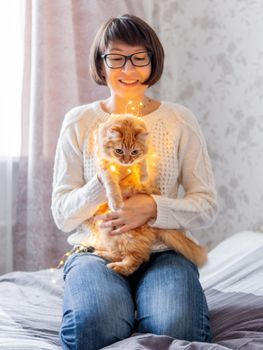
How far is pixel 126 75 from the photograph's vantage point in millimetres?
1477

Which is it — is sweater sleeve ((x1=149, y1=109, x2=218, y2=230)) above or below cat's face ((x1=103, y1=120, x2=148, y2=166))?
below

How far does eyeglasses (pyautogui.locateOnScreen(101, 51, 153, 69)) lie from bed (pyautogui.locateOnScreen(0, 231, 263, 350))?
713 millimetres

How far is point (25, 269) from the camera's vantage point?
87.4 inches

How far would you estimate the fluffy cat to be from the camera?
1.28 m

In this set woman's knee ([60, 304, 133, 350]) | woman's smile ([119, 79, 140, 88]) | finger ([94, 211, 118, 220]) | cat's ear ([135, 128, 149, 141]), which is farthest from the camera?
woman's smile ([119, 79, 140, 88])

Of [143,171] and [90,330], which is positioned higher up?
[143,171]

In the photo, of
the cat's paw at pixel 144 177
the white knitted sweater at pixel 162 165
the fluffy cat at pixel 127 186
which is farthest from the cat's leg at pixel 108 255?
the cat's paw at pixel 144 177

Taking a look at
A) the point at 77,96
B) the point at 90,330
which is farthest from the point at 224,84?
the point at 90,330

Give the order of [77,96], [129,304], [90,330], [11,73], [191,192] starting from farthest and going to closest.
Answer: [77,96], [11,73], [191,192], [129,304], [90,330]

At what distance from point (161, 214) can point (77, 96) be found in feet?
3.32

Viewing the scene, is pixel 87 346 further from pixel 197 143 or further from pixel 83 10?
pixel 83 10

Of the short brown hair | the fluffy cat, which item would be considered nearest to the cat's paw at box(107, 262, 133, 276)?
the fluffy cat

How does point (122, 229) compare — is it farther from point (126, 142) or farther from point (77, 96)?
point (77, 96)

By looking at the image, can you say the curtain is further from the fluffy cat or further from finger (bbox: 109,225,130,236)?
finger (bbox: 109,225,130,236)
